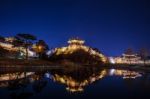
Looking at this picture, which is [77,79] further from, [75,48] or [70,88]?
[75,48]

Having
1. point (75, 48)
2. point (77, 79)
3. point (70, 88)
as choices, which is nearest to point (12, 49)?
point (75, 48)

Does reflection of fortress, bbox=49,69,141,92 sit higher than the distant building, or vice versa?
the distant building

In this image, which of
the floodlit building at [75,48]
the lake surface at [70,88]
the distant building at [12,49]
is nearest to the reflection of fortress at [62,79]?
the lake surface at [70,88]

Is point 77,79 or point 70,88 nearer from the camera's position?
point 70,88

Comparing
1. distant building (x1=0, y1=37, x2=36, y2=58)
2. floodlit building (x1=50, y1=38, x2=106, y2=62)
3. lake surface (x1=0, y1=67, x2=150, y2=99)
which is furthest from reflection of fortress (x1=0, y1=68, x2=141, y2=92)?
floodlit building (x1=50, y1=38, x2=106, y2=62)

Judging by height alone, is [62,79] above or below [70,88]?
above

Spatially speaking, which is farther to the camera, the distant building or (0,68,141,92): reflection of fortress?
the distant building

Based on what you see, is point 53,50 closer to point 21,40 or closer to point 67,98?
point 21,40

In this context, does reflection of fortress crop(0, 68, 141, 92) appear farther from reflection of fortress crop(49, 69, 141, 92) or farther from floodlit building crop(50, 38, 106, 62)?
floodlit building crop(50, 38, 106, 62)

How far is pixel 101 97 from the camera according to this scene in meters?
19.9

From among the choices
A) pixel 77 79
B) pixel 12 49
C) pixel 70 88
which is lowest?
pixel 70 88

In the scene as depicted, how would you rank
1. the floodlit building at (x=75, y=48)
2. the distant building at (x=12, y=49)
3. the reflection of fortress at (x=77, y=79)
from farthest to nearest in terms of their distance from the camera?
the floodlit building at (x=75, y=48)
the distant building at (x=12, y=49)
the reflection of fortress at (x=77, y=79)

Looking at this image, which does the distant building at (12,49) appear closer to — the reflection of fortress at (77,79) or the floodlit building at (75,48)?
the floodlit building at (75,48)

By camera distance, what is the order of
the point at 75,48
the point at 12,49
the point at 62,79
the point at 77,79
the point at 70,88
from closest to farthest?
1. the point at 70,88
2. the point at 62,79
3. the point at 77,79
4. the point at 12,49
5. the point at 75,48
